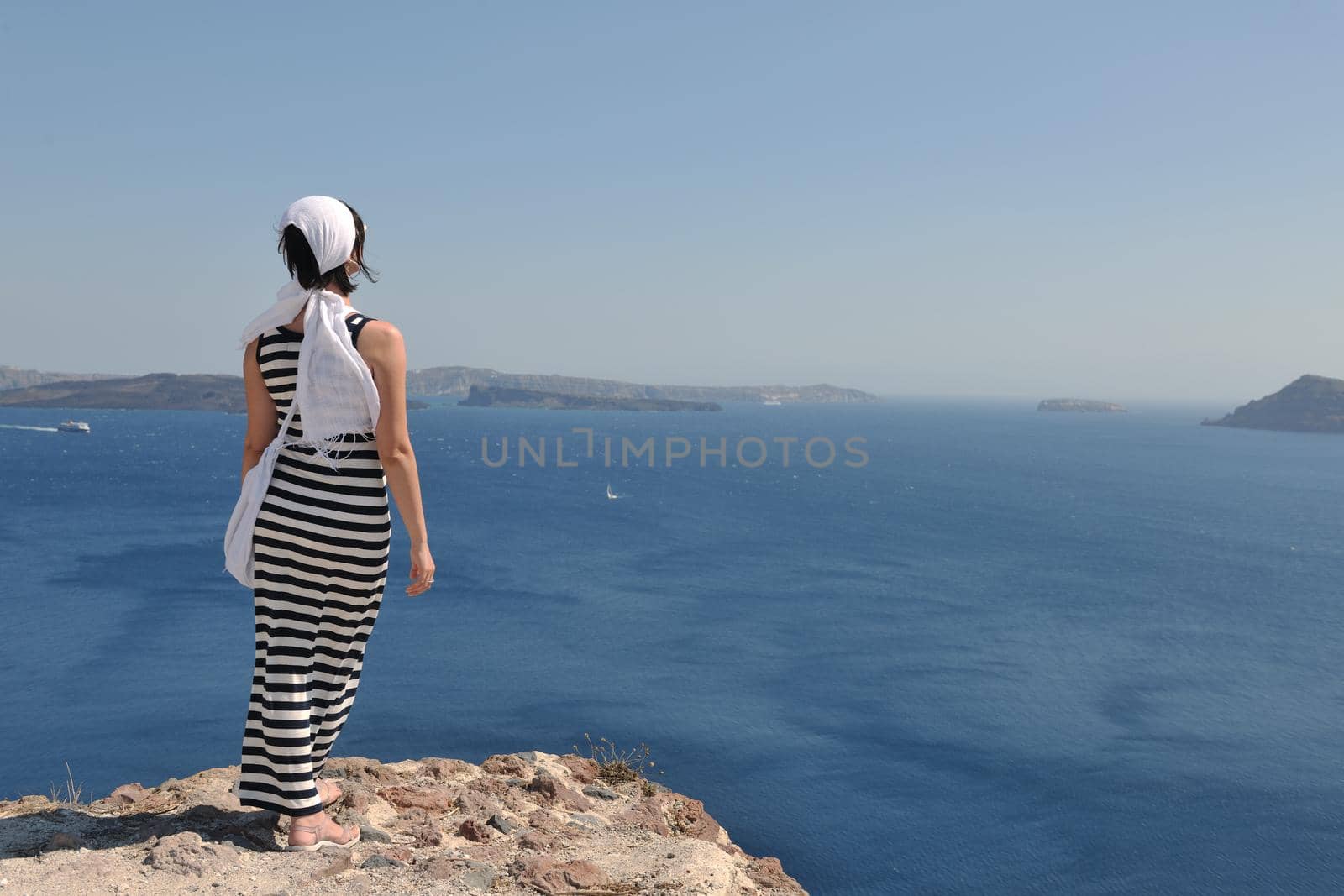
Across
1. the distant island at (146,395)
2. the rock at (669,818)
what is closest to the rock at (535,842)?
the rock at (669,818)

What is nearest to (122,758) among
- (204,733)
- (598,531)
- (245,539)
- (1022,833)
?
(204,733)

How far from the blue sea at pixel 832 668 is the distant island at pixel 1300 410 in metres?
96.3

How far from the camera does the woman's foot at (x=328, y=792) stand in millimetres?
3439

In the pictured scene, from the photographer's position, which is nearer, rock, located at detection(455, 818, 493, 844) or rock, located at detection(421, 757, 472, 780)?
rock, located at detection(455, 818, 493, 844)

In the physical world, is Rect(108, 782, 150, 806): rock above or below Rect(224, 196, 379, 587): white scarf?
below

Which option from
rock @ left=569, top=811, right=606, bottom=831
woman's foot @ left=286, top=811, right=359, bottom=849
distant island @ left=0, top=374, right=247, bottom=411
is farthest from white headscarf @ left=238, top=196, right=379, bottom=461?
distant island @ left=0, top=374, right=247, bottom=411

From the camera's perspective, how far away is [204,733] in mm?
17359

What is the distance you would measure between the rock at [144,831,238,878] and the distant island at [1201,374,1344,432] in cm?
15347

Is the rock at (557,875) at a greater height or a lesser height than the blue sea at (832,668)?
greater

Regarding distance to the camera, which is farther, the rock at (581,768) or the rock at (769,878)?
the rock at (581,768)

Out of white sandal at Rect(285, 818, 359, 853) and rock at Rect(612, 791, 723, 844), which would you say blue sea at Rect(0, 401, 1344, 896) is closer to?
rock at Rect(612, 791, 723, 844)

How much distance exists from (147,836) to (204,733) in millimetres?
16473

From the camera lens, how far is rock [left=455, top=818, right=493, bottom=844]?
375cm

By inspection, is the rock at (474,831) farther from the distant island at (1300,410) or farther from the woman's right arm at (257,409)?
the distant island at (1300,410)
